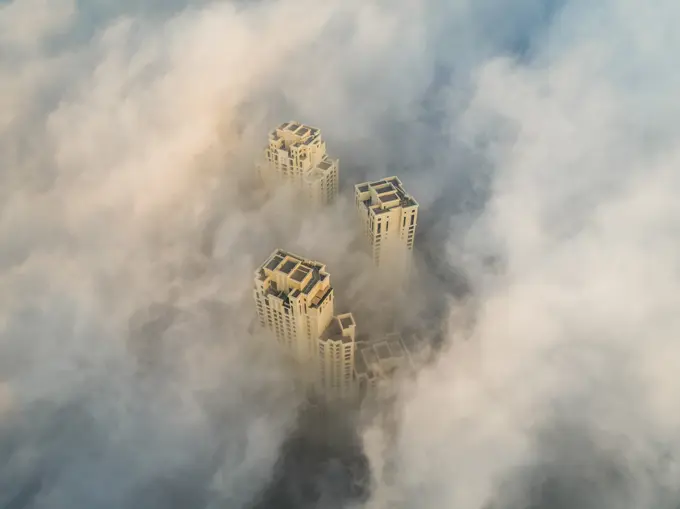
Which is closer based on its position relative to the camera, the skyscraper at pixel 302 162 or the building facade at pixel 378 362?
the building facade at pixel 378 362

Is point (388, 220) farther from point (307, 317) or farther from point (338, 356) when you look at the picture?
point (338, 356)

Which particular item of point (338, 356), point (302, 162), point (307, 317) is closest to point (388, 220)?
point (302, 162)

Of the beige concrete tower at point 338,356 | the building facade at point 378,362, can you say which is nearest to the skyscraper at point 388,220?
the building facade at point 378,362

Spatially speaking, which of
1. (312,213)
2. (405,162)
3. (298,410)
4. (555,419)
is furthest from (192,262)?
(555,419)

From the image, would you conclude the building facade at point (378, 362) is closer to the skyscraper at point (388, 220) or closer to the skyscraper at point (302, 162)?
the skyscraper at point (388, 220)

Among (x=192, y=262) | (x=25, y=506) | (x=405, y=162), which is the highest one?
(x=405, y=162)

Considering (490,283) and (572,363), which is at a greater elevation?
(490,283)

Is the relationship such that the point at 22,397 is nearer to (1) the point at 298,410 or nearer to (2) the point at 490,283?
(1) the point at 298,410
